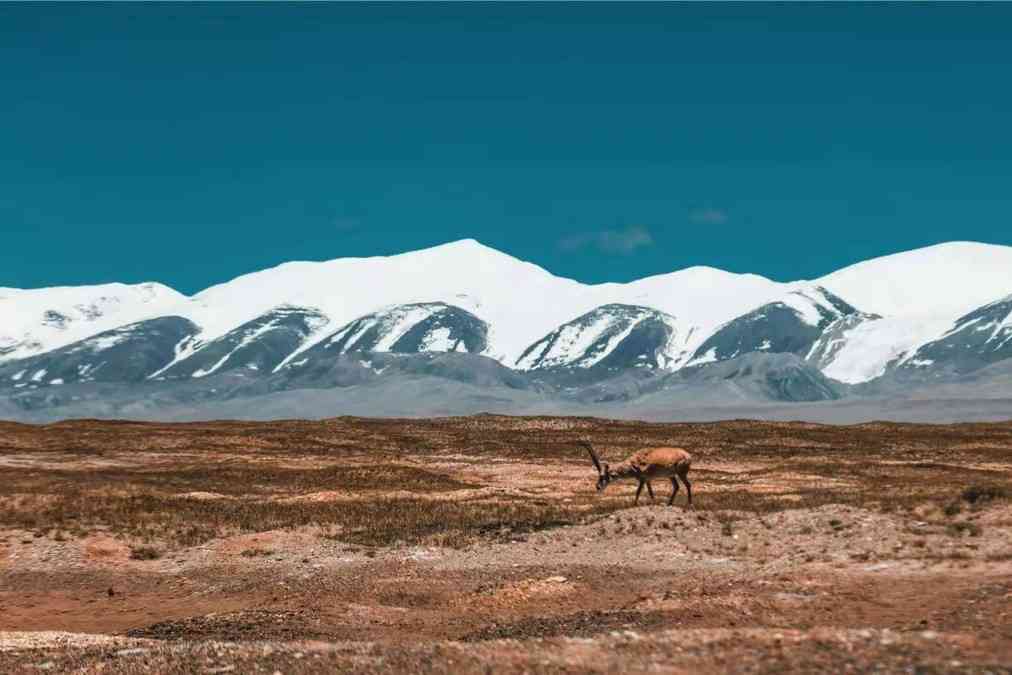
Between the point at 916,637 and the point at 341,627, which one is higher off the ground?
the point at 916,637

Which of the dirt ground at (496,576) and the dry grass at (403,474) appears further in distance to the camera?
the dry grass at (403,474)

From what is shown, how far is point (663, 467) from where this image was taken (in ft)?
162

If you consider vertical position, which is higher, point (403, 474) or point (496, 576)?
point (403, 474)

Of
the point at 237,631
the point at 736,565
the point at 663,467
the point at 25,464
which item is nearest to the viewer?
the point at 237,631

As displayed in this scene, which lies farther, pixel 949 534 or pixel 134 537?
pixel 134 537

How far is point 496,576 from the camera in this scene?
3625cm

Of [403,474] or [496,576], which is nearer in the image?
[496,576]

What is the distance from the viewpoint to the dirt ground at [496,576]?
19922 millimetres

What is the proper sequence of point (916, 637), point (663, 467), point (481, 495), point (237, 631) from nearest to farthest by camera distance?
1. point (916, 637)
2. point (237, 631)
3. point (663, 467)
4. point (481, 495)

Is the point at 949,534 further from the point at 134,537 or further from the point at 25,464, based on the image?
the point at 25,464

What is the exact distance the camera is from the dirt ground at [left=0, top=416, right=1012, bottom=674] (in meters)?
19.9

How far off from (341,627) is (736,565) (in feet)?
45.9

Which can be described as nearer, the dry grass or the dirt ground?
the dirt ground

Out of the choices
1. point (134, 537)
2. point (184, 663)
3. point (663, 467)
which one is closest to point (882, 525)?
point (663, 467)
